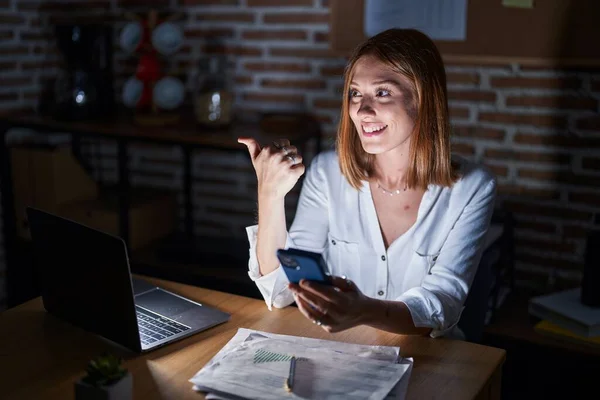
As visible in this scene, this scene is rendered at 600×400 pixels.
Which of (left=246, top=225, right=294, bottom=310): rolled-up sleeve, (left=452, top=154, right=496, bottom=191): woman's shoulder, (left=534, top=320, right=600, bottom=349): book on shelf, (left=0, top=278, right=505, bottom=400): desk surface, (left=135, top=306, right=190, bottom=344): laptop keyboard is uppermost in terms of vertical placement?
(left=452, top=154, right=496, bottom=191): woman's shoulder

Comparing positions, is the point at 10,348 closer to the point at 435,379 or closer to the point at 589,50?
the point at 435,379

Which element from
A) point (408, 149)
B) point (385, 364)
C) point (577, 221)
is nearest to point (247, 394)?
point (385, 364)

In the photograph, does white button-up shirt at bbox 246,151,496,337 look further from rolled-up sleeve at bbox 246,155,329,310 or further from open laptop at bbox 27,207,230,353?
open laptop at bbox 27,207,230,353

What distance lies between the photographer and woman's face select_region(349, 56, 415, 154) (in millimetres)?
2023

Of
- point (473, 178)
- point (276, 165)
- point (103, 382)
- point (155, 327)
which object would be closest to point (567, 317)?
point (473, 178)

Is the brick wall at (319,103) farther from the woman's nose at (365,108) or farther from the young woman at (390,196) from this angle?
the woman's nose at (365,108)

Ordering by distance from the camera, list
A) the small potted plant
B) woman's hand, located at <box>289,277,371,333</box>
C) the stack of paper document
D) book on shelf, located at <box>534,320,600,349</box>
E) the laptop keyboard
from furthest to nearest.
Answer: book on shelf, located at <box>534,320,600,349</box>
the laptop keyboard
woman's hand, located at <box>289,277,371,333</box>
the stack of paper document
the small potted plant

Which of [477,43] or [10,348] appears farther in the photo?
[477,43]

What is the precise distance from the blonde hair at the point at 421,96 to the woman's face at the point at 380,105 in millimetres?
18

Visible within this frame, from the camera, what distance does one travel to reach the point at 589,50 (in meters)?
2.68

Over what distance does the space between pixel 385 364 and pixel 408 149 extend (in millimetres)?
735

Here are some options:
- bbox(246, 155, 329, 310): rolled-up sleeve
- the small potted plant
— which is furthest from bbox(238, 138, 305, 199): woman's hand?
the small potted plant

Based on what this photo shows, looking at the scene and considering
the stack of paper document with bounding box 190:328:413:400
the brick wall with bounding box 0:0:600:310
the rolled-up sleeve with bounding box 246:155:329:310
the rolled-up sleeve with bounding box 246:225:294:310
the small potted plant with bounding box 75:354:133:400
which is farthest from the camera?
the brick wall with bounding box 0:0:600:310

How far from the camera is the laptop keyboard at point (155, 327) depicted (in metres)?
1.69
